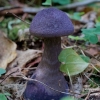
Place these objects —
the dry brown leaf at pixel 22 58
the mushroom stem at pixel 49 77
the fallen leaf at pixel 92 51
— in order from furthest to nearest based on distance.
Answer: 1. the fallen leaf at pixel 92 51
2. the dry brown leaf at pixel 22 58
3. the mushroom stem at pixel 49 77

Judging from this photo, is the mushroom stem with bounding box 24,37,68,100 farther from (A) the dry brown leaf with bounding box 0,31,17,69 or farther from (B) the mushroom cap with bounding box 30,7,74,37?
(A) the dry brown leaf with bounding box 0,31,17,69

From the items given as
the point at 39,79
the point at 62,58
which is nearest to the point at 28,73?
the point at 39,79

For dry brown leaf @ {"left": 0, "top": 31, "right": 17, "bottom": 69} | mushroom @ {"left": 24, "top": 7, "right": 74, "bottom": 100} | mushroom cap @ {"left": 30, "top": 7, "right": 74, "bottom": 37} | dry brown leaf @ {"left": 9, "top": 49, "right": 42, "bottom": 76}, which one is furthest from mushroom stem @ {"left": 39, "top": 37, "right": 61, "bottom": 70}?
dry brown leaf @ {"left": 0, "top": 31, "right": 17, "bottom": 69}

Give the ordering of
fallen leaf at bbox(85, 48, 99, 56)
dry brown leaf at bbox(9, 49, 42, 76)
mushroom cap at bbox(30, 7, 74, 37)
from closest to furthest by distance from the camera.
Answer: mushroom cap at bbox(30, 7, 74, 37), dry brown leaf at bbox(9, 49, 42, 76), fallen leaf at bbox(85, 48, 99, 56)

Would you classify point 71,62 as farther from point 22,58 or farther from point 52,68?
point 22,58

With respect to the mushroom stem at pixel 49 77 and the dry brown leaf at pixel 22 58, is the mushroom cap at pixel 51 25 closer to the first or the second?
the mushroom stem at pixel 49 77

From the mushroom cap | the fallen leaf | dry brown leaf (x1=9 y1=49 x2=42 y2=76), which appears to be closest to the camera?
the mushroom cap

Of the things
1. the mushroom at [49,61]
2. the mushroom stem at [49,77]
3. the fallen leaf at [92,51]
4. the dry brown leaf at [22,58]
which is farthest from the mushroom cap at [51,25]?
the fallen leaf at [92,51]

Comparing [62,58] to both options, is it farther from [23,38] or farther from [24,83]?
[23,38]
